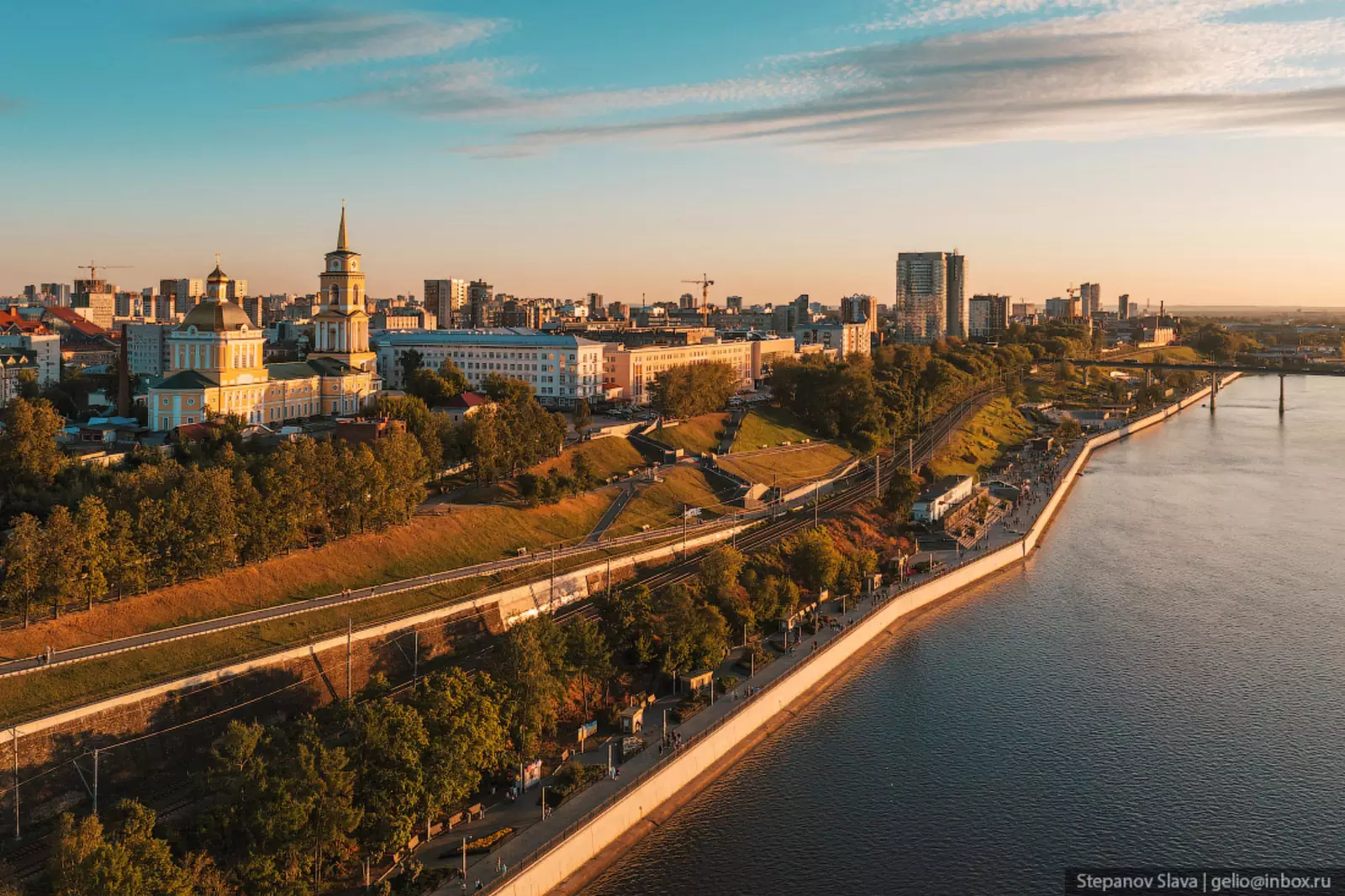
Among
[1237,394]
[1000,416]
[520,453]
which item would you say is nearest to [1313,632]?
[520,453]

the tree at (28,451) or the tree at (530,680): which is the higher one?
the tree at (28,451)

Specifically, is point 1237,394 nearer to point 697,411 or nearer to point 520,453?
point 697,411

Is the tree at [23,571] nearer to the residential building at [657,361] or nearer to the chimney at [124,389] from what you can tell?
the chimney at [124,389]

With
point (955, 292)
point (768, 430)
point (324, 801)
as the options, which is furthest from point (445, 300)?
point (324, 801)

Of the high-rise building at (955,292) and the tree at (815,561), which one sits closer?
the tree at (815,561)

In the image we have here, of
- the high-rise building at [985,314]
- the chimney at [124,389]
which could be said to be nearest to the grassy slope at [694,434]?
the chimney at [124,389]

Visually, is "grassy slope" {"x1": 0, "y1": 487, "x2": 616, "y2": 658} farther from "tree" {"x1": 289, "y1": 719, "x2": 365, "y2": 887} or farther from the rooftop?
the rooftop

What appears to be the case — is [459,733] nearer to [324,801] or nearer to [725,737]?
[324,801]
